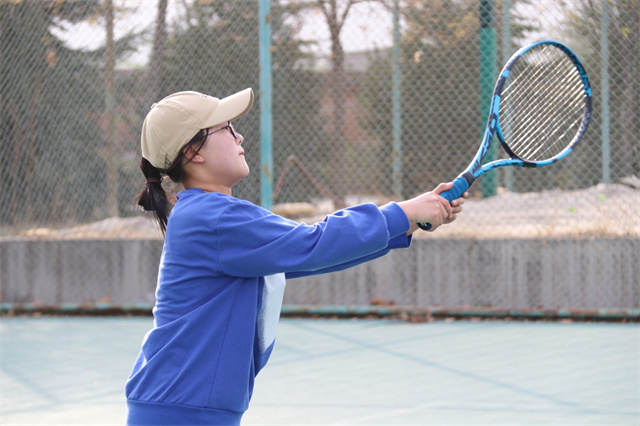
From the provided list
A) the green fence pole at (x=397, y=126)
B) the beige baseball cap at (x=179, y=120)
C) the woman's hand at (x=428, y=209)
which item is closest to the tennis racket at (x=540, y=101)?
the woman's hand at (x=428, y=209)

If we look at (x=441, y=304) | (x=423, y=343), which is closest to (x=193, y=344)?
(x=423, y=343)

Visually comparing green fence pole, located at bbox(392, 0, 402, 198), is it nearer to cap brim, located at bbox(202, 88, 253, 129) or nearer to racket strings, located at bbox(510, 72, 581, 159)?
racket strings, located at bbox(510, 72, 581, 159)

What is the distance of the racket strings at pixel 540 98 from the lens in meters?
3.43

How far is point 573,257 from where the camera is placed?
5.76 meters

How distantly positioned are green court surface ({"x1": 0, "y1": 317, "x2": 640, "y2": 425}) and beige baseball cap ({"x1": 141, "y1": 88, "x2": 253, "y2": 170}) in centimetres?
187

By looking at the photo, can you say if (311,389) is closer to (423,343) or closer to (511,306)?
(423,343)

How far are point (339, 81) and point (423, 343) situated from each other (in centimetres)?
229

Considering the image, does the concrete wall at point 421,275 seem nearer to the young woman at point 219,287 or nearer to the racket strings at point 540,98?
the racket strings at point 540,98

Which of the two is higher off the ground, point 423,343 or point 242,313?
point 242,313

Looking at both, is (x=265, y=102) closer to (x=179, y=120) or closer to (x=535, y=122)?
(x=535, y=122)

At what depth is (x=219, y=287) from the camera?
1.96 meters

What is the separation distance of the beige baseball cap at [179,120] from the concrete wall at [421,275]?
409cm

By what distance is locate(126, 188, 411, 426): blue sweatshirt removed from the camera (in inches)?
74.7

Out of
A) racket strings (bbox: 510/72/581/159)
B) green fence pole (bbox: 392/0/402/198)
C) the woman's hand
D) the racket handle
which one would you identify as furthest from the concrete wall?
the woman's hand
